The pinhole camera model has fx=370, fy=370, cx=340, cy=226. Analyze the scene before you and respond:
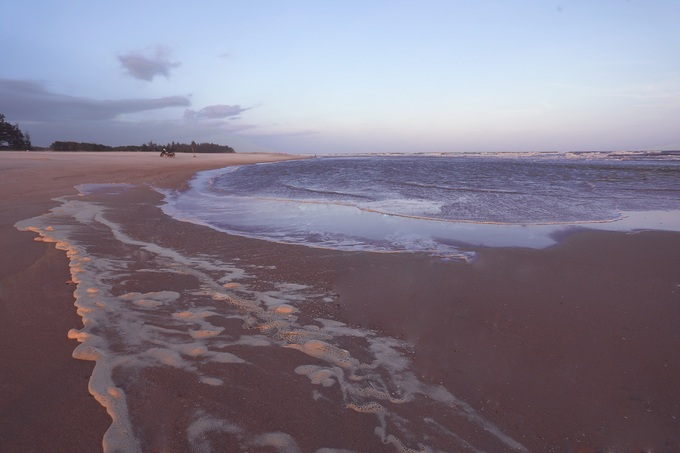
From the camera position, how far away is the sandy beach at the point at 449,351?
2305 millimetres

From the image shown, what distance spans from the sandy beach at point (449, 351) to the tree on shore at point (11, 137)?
55.3m

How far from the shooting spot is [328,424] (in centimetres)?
236

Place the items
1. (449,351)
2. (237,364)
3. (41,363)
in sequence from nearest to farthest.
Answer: (41,363) → (237,364) → (449,351)

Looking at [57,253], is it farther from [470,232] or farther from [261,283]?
[470,232]

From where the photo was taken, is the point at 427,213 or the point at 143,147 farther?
the point at 143,147

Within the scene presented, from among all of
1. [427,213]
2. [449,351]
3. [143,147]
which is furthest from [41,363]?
[143,147]

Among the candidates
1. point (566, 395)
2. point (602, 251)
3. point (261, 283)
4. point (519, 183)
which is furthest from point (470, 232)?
point (519, 183)

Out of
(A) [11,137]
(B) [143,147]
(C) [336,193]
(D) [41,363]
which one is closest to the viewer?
(D) [41,363]

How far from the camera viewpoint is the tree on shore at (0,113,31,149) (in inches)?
1815

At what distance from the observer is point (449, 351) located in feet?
10.7

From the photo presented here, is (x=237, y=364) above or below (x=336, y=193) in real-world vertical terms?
below

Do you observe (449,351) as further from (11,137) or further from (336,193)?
(11,137)

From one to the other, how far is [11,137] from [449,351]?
206ft

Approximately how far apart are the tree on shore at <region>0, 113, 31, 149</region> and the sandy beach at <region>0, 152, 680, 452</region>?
55.3 metres
